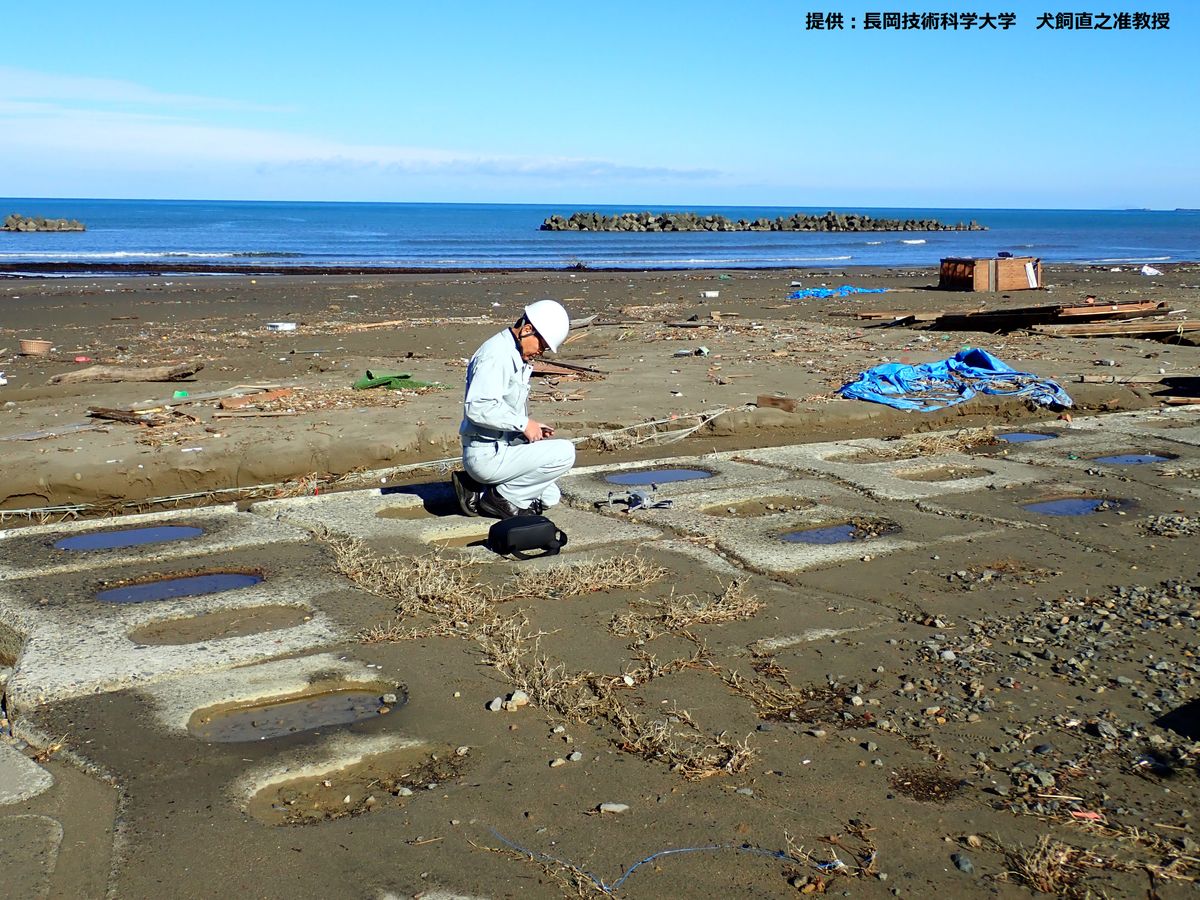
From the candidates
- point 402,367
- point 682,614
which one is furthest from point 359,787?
point 402,367

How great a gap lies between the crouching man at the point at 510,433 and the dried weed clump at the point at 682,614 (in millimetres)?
1636

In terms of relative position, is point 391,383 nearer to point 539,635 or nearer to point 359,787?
point 539,635

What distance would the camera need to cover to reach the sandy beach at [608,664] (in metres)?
3.73

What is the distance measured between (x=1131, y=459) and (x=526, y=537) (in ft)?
19.0

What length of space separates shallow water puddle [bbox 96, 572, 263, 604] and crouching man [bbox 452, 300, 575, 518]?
1591mm

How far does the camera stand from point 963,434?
10516mm

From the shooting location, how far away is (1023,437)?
35.2 feet

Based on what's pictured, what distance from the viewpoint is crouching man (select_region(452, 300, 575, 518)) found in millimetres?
6984

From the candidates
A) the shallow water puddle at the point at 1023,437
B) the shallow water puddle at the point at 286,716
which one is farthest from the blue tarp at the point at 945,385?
the shallow water puddle at the point at 286,716

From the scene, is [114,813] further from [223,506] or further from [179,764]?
[223,506]

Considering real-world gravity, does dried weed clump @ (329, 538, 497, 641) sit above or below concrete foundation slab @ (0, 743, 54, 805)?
above

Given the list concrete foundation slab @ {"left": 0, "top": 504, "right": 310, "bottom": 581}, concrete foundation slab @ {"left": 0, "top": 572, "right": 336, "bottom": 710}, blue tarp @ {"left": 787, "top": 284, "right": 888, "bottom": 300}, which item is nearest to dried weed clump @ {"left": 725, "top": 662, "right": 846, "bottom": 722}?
concrete foundation slab @ {"left": 0, "top": 572, "right": 336, "bottom": 710}

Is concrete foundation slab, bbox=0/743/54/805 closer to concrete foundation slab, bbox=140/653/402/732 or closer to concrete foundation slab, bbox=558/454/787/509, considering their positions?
concrete foundation slab, bbox=140/653/402/732

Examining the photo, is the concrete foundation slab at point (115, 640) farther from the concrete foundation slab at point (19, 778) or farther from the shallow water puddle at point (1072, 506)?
the shallow water puddle at point (1072, 506)
